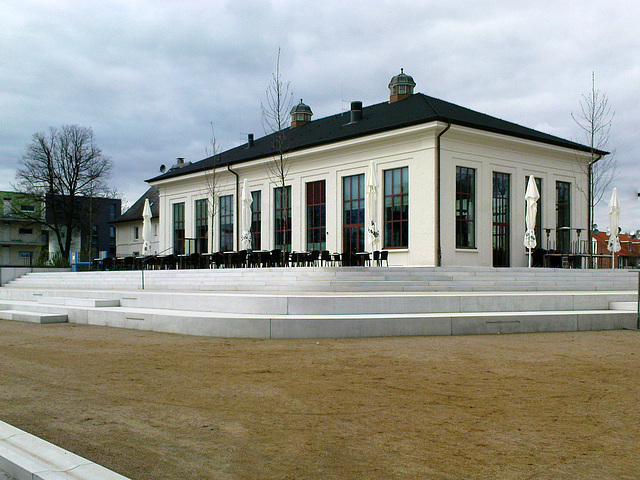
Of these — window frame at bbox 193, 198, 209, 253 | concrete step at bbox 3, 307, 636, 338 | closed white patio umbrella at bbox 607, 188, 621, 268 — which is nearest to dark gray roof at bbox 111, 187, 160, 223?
window frame at bbox 193, 198, 209, 253

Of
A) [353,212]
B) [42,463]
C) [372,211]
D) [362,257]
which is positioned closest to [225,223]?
[353,212]

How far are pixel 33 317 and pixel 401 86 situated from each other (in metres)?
21.3

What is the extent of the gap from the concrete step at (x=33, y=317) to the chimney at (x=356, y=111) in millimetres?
17620

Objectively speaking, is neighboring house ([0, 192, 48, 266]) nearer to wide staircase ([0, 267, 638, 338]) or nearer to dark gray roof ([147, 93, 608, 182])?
dark gray roof ([147, 93, 608, 182])

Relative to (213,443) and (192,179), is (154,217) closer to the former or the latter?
(192,179)

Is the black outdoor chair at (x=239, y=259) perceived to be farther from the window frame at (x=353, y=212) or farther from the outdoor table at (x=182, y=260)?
the window frame at (x=353, y=212)

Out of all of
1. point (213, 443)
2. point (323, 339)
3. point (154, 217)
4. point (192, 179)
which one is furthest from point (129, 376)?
point (154, 217)

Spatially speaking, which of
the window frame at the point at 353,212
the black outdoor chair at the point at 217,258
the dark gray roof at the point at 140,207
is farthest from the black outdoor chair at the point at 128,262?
the dark gray roof at the point at 140,207

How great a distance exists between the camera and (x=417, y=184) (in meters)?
23.0

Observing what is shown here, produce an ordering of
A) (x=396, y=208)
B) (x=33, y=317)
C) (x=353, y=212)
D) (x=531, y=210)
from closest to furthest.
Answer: (x=33, y=317), (x=531, y=210), (x=396, y=208), (x=353, y=212)

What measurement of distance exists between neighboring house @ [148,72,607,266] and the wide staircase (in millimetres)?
4655

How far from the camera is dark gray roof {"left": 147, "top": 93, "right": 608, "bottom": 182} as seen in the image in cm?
2334

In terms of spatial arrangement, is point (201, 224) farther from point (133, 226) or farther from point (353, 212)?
point (133, 226)

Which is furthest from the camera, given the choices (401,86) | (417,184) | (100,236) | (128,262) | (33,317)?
(100,236)
